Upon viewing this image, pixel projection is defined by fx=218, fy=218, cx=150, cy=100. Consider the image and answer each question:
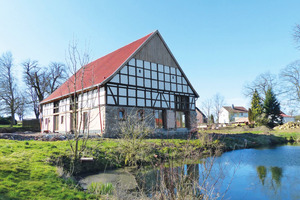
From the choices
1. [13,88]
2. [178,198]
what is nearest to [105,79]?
[178,198]

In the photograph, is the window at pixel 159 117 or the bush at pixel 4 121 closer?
the window at pixel 159 117

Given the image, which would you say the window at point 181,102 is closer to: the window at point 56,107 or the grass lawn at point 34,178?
the window at point 56,107

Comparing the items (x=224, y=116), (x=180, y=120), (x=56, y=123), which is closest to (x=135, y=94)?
(x=180, y=120)

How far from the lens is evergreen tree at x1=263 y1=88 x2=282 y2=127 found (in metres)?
30.6

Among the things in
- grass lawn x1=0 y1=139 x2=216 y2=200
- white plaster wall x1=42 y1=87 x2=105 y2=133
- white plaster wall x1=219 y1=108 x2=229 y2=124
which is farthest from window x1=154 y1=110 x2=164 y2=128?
white plaster wall x1=219 y1=108 x2=229 y2=124

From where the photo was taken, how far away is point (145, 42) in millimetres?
17469

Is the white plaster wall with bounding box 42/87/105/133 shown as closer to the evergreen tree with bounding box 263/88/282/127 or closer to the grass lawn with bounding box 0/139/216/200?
the grass lawn with bounding box 0/139/216/200

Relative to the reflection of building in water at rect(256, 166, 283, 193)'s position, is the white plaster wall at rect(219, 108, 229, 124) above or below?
above

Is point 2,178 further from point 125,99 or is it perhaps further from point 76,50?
point 125,99

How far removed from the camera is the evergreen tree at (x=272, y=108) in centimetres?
3059

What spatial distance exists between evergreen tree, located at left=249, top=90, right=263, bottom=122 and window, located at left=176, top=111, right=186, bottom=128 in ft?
49.5

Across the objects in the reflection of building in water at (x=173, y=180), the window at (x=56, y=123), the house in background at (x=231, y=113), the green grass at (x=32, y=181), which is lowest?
the green grass at (x=32, y=181)

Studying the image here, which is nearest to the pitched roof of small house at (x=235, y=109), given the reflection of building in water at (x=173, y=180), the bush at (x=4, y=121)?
the bush at (x=4, y=121)

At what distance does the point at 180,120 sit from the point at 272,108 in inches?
710
